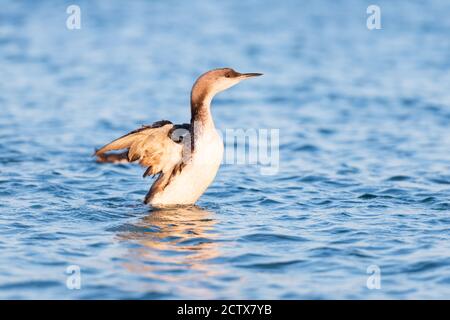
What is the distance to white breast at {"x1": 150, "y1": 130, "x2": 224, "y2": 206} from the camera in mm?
8961

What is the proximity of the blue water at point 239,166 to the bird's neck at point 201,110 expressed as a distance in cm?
96

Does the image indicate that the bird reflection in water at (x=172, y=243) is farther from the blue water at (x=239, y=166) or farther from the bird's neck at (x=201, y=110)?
the bird's neck at (x=201, y=110)

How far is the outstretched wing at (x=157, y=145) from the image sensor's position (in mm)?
9094

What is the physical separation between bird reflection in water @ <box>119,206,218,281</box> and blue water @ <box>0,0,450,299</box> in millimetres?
25

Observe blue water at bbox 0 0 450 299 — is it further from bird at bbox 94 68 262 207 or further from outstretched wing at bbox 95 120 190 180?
outstretched wing at bbox 95 120 190 180

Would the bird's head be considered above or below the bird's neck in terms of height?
above

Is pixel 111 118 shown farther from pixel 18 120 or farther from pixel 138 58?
pixel 138 58

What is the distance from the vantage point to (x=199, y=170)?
354 inches

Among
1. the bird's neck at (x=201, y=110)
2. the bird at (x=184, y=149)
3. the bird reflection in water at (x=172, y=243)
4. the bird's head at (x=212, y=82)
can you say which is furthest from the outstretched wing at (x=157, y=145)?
the bird reflection in water at (x=172, y=243)

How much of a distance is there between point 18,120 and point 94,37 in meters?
7.87

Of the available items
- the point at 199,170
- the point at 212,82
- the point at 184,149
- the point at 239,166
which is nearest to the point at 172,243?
the point at 199,170

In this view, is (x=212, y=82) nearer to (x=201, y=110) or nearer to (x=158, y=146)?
(x=201, y=110)

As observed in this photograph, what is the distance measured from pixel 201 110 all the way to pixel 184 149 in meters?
0.46

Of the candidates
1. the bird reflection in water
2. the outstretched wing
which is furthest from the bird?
the bird reflection in water
